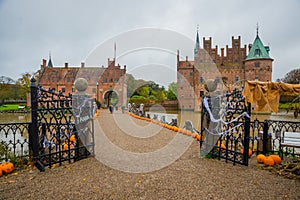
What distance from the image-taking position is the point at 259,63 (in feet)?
107

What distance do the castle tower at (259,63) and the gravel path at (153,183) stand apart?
32.7 meters

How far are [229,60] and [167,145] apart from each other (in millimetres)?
32684

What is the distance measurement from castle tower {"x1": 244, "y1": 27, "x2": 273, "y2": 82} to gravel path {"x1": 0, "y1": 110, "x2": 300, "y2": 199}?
32.7 metres

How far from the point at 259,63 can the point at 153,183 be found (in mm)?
34781

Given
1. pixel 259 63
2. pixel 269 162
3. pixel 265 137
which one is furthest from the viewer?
pixel 259 63

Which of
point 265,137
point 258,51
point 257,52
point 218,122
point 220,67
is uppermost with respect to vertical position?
point 258,51

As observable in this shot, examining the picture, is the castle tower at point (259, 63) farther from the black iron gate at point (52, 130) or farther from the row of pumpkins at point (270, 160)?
the black iron gate at point (52, 130)

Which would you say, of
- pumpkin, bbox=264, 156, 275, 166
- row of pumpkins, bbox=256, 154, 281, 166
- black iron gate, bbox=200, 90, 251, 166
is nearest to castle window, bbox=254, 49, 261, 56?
black iron gate, bbox=200, 90, 251, 166

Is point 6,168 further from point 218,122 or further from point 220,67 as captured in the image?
point 220,67

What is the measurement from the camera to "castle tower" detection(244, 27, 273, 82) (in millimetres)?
32531

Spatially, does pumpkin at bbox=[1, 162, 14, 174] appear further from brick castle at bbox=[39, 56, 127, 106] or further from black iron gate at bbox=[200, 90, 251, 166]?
brick castle at bbox=[39, 56, 127, 106]

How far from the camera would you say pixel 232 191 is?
3.46 m

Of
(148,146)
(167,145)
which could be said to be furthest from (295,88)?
A: (148,146)

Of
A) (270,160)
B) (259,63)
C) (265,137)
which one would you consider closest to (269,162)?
(270,160)
